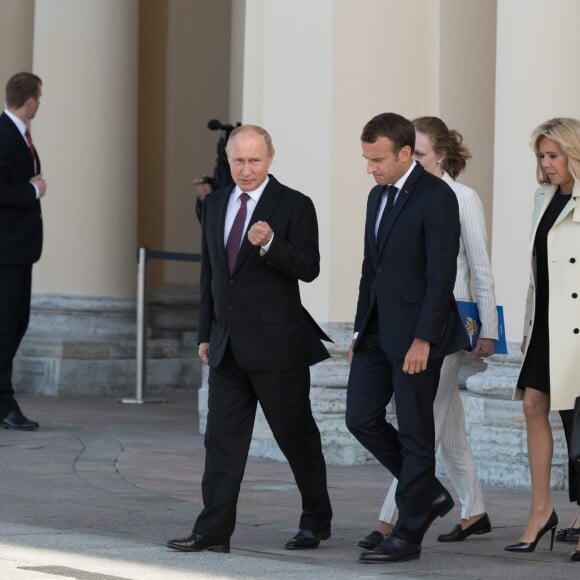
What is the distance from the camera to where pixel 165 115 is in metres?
15.4

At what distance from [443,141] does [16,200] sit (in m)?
4.11

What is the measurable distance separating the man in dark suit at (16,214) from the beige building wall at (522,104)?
3.07 m

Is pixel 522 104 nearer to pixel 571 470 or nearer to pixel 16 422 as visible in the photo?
pixel 571 470

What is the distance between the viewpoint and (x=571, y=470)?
20.7 feet

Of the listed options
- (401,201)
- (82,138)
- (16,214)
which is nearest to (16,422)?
(16,214)

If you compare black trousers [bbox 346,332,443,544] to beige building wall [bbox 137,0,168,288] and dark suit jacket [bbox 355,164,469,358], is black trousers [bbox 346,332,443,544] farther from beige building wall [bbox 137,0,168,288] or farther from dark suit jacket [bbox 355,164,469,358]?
beige building wall [bbox 137,0,168,288]

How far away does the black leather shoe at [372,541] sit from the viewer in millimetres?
→ 6414

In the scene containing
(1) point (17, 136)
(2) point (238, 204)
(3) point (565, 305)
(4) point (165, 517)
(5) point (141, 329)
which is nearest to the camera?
(3) point (565, 305)

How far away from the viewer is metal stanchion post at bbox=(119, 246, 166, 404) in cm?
1276

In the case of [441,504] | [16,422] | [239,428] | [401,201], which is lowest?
[16,422]

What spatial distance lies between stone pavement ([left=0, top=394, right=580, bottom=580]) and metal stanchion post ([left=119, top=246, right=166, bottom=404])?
62.8 inches

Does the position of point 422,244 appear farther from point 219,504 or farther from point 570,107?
point 570,107

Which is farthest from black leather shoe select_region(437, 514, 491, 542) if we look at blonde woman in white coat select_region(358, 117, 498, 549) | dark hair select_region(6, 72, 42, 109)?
dark hair select_region(6, 72, 42, 109)

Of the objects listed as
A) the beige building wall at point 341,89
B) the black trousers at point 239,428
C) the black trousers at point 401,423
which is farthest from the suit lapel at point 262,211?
the beige building wall at point 341,89
